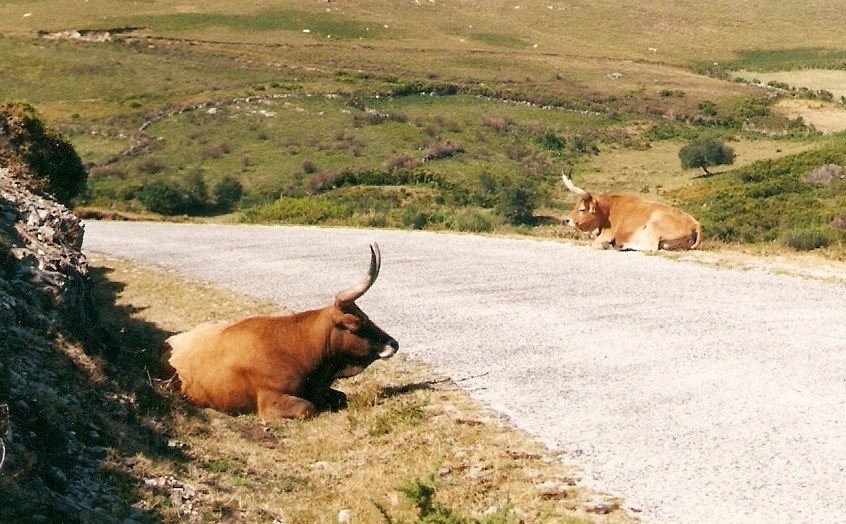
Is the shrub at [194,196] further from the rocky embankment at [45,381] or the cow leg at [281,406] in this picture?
the cow leg at [281,406]

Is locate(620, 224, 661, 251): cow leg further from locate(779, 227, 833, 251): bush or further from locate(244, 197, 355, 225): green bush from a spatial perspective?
locate(244, 197, 355, 225): green bush

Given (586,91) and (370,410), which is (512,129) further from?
(370,410)

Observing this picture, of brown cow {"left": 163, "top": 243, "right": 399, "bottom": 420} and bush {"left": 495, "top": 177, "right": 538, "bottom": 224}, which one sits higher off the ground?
brown cow {"left": 163, "top": 243, "right": 399, "bottom": 420}

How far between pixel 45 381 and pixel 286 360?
99.4 inches

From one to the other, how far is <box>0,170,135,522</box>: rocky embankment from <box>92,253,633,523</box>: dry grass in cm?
33

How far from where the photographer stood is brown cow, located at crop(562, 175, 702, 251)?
17.5 metres

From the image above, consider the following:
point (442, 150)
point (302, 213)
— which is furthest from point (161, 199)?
point (442, 150)

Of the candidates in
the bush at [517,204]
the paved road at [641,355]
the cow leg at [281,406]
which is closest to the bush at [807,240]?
the paved road at [641,355]

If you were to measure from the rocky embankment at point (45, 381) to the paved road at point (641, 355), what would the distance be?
3.14m

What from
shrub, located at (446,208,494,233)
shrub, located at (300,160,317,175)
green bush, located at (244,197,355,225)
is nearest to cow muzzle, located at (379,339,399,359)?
shrub, located at (446,208,494,233)

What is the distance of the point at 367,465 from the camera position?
7.32 metres

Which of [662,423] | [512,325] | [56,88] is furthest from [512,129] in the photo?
[662,423]

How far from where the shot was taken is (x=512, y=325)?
38.7 feet

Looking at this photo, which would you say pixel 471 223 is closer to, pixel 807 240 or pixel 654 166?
pixel 807 240
